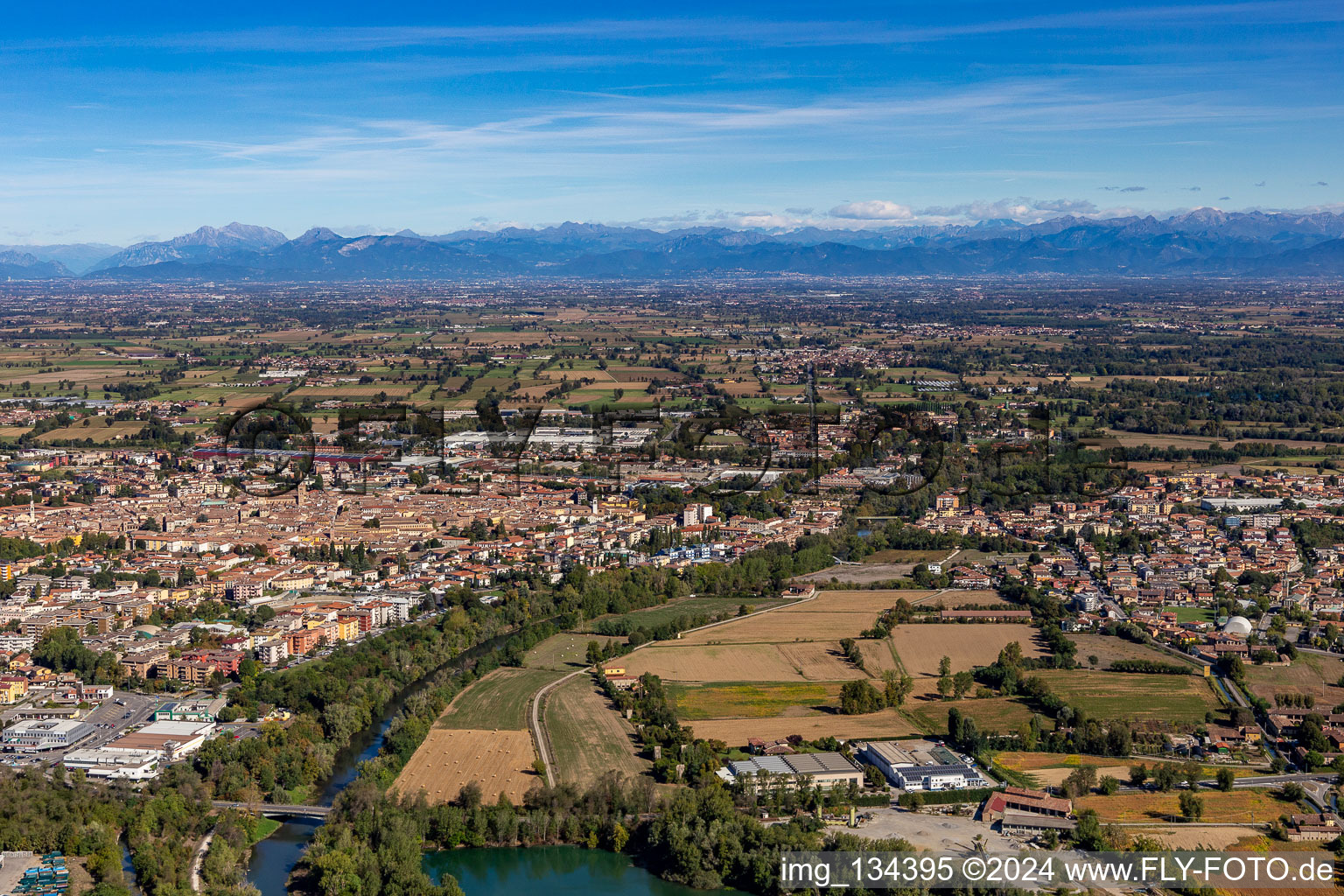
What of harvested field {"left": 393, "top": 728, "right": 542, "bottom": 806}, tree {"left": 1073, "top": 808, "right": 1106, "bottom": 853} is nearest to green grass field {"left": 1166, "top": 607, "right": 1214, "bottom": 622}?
tree {"left": 1073, "top": 808, "right": 1106, "bottom": 853}

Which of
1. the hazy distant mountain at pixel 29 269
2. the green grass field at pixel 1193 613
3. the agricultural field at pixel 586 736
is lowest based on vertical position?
the green grass field at pixel 1193 613

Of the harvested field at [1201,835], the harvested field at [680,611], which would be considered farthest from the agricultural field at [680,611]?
the harvested field at [1201,835]

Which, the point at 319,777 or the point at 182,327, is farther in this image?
the point at 182,327

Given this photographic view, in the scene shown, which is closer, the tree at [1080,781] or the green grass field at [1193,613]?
the tree at [1080,781]

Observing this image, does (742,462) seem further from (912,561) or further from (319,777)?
(319,777)

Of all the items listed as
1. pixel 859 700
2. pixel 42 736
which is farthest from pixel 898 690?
pixel 42 736

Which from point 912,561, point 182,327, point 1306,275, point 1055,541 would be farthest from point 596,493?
point 1306,275

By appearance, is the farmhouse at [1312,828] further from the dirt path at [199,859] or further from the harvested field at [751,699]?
the dirt path at [199,859]
